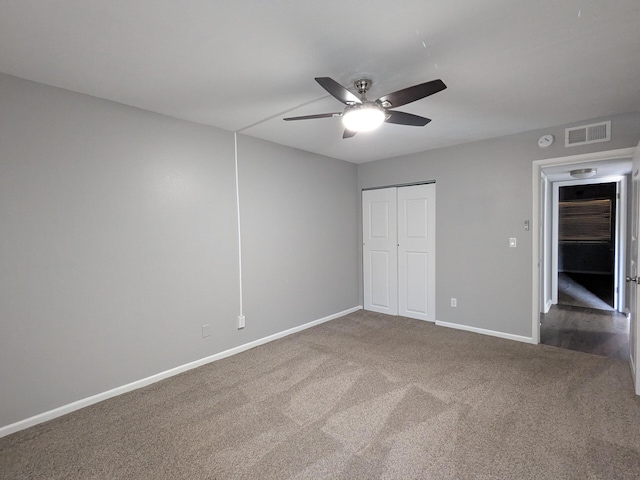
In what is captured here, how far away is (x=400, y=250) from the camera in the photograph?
15.2 ft

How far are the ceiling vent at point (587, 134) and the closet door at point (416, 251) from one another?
1.49 m

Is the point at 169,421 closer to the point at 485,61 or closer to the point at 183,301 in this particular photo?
the point at 183,301

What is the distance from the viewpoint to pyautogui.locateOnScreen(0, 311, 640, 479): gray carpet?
69.2 inches

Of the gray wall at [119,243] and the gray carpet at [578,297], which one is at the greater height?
the gray wall at [119,243]

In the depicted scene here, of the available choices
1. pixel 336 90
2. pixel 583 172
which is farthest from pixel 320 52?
pixel 583 172

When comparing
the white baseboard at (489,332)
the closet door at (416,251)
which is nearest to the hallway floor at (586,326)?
the white baseboard at (489,332)

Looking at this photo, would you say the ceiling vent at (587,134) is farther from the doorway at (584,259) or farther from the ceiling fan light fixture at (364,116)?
the ceiling fan light fixture at (364,116)

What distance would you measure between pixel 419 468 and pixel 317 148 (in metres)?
3.42

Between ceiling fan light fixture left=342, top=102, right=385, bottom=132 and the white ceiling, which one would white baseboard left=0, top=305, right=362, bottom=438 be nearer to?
the white ceiling

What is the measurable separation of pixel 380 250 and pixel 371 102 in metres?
3.08

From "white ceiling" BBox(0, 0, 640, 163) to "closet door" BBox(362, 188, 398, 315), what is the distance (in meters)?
2.01

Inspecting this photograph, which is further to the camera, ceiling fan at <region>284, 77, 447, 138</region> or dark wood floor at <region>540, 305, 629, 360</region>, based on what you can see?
dark wood floor at <region>540, 305, 629, 360</region>

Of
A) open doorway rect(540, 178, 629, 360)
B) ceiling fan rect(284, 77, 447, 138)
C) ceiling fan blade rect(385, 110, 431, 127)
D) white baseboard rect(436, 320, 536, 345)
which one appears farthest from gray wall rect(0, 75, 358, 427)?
open doorway rect(540, 178, 629, 360)

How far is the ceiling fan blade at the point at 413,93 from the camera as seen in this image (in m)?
1.77
